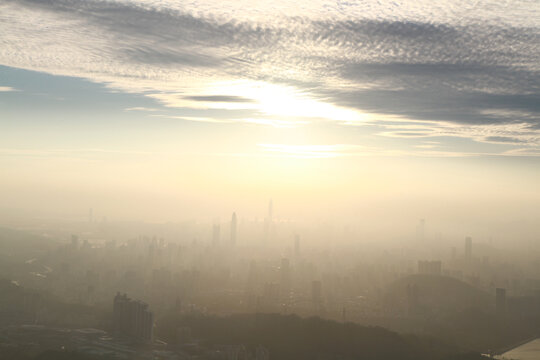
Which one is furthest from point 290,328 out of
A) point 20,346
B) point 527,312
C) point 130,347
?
point 527,312

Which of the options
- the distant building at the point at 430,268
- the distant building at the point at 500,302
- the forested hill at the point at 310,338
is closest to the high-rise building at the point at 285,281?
the forested hill at the point at 310,338

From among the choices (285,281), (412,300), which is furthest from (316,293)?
(412,300)

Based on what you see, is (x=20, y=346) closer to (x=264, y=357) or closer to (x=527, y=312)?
(x=264, y=357)

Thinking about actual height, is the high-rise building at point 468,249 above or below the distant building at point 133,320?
below

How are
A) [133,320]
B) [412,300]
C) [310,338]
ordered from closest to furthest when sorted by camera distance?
1. [310,338]
2. [133,320]
3. [412,300]

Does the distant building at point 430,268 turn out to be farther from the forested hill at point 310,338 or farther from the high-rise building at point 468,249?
the forested hill at point 310,338

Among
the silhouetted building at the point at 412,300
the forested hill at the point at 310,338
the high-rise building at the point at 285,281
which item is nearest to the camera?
→ the forested hill at the point at 310,338

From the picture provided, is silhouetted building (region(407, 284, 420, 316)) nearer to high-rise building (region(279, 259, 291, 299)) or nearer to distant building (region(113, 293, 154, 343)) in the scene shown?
high-rise building (region(279, 259, 291, 299))

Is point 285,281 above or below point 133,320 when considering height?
below

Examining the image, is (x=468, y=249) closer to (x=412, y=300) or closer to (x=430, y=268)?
(x=430, y=268)
